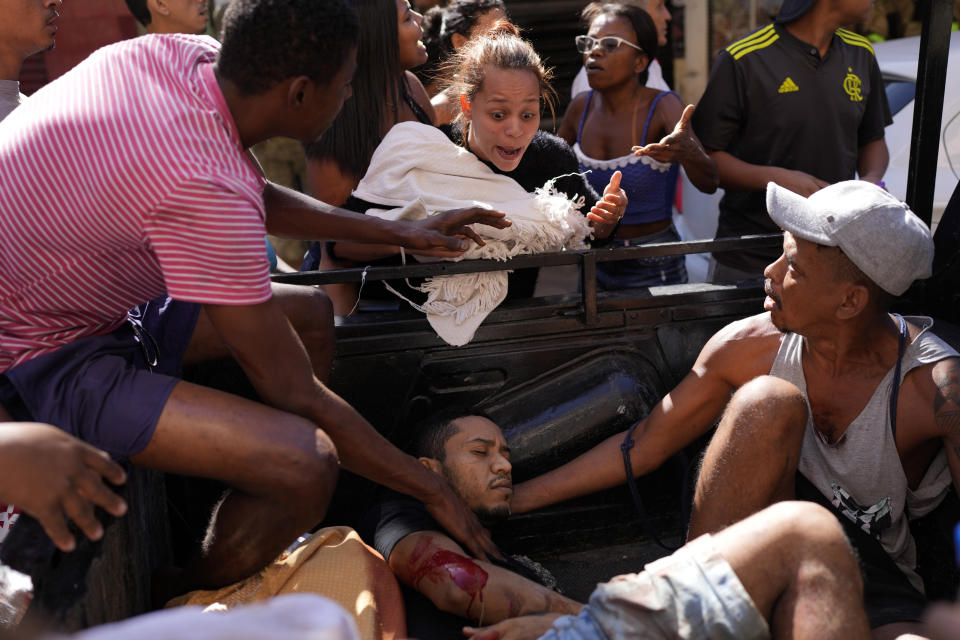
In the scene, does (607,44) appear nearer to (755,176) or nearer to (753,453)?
(755,176)

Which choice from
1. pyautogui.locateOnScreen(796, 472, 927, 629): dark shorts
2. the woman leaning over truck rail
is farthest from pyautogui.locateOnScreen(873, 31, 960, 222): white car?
pyautogui.locateOnScreen(796, 472, 927, 629): dark shorts

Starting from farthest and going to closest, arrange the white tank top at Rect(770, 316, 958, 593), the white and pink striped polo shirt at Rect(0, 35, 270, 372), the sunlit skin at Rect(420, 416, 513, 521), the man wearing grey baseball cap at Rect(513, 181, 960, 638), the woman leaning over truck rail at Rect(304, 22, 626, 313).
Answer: the woman leaning over truck rail at Rect(304, 22, 626, 313) → the sunlit skin at Rect(420, 416, 513, 521) → the white tank top at Rect(770, 316, 958, 593) → the man wearing grey baseball cap at Rect(513, 181, 960, 638) → the white and pink striped polo shirt at Rect(0, 35, 270, 372)

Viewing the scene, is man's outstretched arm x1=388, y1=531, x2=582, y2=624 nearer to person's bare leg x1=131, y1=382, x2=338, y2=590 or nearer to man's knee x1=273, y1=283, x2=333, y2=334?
person's bare leg x1=131, y1=382, x2=338, y2=590

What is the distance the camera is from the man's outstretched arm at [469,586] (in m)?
2.27

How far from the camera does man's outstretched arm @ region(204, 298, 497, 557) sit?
6.15ft

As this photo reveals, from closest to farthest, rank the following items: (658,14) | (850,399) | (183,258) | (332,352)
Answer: (183,258), (850,399), (332,352), (658,14)

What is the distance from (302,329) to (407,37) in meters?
1.54

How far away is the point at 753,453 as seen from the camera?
2215mm

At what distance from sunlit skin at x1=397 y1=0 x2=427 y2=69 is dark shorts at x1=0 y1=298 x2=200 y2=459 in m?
1.84

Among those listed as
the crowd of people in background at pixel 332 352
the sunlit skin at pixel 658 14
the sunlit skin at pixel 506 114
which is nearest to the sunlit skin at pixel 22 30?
the crowd of people in background at pixel 332 352

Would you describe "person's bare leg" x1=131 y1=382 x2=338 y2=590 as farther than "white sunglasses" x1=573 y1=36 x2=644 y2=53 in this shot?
No

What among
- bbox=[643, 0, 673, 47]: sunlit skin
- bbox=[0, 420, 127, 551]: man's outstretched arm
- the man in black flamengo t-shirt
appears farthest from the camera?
bbox=[643, 0, 673, 47]: sunlit skin

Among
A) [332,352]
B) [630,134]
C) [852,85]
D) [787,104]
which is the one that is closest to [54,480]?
[332,352]

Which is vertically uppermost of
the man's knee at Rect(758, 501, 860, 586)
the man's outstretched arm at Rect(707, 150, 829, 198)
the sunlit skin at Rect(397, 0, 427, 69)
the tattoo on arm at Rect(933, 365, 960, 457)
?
the sunlit skin at Rect(397, 0, 427, 69)
